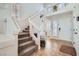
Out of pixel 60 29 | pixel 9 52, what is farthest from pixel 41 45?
pixel 9 52

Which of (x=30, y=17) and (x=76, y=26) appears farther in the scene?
(x=30, y=17)

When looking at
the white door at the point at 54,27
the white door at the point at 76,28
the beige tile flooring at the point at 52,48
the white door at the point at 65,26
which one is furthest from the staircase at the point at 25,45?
the white door at the point at 76,28

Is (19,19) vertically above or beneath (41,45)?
above

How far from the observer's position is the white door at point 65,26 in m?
1.75

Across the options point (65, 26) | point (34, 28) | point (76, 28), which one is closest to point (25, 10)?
point (34, 28)

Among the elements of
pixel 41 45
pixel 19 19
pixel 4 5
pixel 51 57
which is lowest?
pixel 51 57

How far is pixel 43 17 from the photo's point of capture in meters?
1.86

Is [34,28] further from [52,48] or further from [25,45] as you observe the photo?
[52,48]

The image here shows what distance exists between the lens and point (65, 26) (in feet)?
5.88

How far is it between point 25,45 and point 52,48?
47cm

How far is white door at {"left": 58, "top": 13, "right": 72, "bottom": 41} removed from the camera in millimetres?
1746

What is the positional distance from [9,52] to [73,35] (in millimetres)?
1036

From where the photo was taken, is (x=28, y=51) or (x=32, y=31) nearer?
(x=28, y=51)

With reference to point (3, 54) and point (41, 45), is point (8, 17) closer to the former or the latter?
point (3, 54)
